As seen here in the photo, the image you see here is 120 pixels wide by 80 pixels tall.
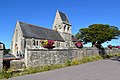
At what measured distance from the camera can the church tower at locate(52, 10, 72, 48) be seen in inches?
2307

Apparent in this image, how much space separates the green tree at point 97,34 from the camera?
50344 millimetres

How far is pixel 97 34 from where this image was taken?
53375mm

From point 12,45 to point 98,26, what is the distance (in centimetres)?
2670

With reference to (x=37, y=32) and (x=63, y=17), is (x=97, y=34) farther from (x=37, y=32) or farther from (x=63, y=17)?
(x=37, y=32)

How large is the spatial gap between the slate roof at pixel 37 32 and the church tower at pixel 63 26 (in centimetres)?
245

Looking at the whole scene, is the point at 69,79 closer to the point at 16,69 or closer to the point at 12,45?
the point at 16,69

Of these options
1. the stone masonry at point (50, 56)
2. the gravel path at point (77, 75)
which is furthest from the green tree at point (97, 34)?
the gravel path at point (77, 75)

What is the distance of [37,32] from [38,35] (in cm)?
131

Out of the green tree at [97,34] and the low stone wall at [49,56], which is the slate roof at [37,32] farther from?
the low stone wall at [49,56]

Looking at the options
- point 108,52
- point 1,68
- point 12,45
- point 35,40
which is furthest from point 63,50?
point 12,45

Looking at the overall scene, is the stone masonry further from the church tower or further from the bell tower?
the bell tower

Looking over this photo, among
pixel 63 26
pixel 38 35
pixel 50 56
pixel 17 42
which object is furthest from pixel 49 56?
pixel 63 26

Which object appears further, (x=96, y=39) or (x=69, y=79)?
(x=96, y=39)

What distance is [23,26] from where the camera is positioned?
146ft
